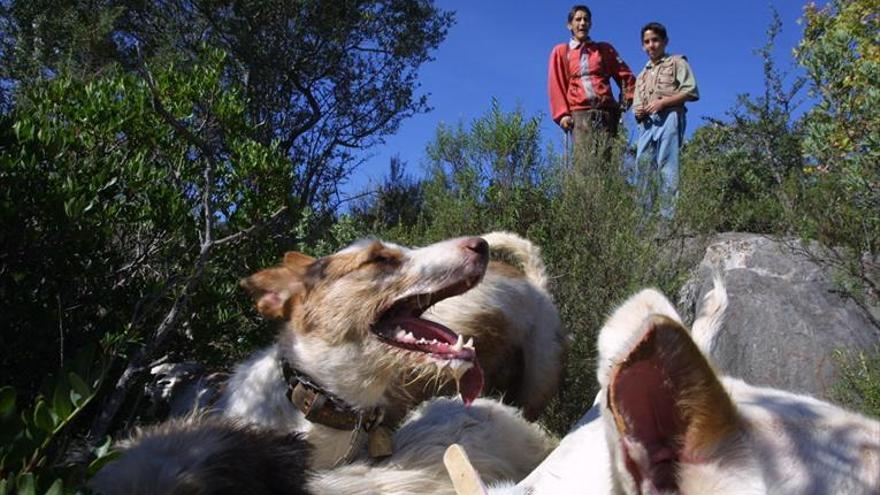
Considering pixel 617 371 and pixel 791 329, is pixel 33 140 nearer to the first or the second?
pixel 617 371

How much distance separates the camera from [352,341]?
151 inches

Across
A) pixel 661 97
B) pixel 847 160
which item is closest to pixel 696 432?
pixel 847 160

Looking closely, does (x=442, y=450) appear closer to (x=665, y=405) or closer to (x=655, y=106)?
(x=665, y=405)

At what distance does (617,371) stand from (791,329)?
6.43 metres

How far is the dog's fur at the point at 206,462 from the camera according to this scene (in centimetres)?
199

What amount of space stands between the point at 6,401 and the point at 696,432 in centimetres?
128

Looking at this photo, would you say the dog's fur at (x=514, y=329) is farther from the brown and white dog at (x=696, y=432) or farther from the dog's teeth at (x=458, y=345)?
the brown and white dog at (x=696, y=432)

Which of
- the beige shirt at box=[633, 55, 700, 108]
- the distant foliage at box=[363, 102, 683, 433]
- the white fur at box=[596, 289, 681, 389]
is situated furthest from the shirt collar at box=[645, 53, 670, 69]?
the white fur at box=[596, 289, 681, 389]

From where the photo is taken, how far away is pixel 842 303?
268 inches

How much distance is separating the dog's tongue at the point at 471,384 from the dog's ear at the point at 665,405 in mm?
2373

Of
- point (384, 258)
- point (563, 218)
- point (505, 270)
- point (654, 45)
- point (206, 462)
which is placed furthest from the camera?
point (654, 45)

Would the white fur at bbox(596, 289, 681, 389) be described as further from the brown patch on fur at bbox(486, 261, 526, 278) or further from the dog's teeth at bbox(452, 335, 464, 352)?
the brown patch on fur at bbox(486, 261, 526, 278)

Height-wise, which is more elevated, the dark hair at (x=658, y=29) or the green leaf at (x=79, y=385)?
the dark hair at (x=658, y=29)

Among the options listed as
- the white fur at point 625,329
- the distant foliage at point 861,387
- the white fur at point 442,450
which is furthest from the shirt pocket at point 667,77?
the white fur at point 625,329
